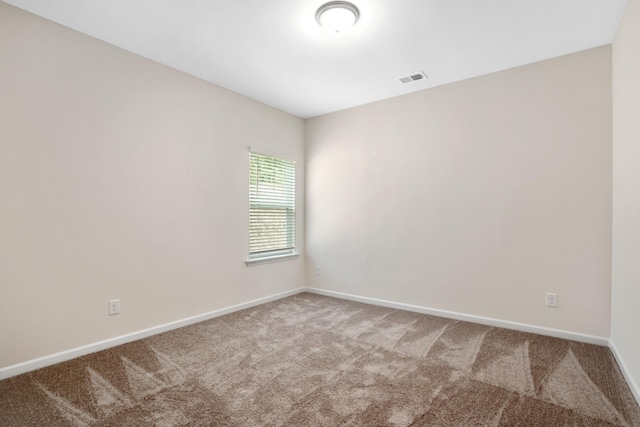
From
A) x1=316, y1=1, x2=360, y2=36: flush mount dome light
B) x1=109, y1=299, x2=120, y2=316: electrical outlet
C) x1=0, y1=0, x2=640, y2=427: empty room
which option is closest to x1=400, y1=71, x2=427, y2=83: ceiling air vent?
x1=0, y1=0, x2=640, y2=427: empty room

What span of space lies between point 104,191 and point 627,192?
4054 millimetres

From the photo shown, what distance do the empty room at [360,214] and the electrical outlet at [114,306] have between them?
17 millimetres

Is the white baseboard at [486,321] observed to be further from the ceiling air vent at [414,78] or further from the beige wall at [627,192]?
the ceiling air vent at [414,78]

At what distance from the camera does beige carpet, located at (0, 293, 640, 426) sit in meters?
1.77

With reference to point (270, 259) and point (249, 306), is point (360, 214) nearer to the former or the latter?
point (270, 259)

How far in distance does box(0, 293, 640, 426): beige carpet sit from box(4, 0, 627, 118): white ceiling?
8.58ft

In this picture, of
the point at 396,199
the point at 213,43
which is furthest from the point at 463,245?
the point at 213,43

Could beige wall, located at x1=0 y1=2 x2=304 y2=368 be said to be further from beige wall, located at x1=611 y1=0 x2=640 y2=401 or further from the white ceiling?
beige wall, located at x1=611 y1=0 x2=640 y2=401

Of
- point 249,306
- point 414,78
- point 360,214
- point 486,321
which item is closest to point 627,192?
point 486,321

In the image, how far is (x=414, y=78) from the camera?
11.0ft

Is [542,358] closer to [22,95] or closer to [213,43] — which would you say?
[213,43]

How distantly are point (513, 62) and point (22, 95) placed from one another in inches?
163

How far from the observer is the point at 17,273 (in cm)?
222

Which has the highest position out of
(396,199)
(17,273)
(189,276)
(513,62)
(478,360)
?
(513,62)
